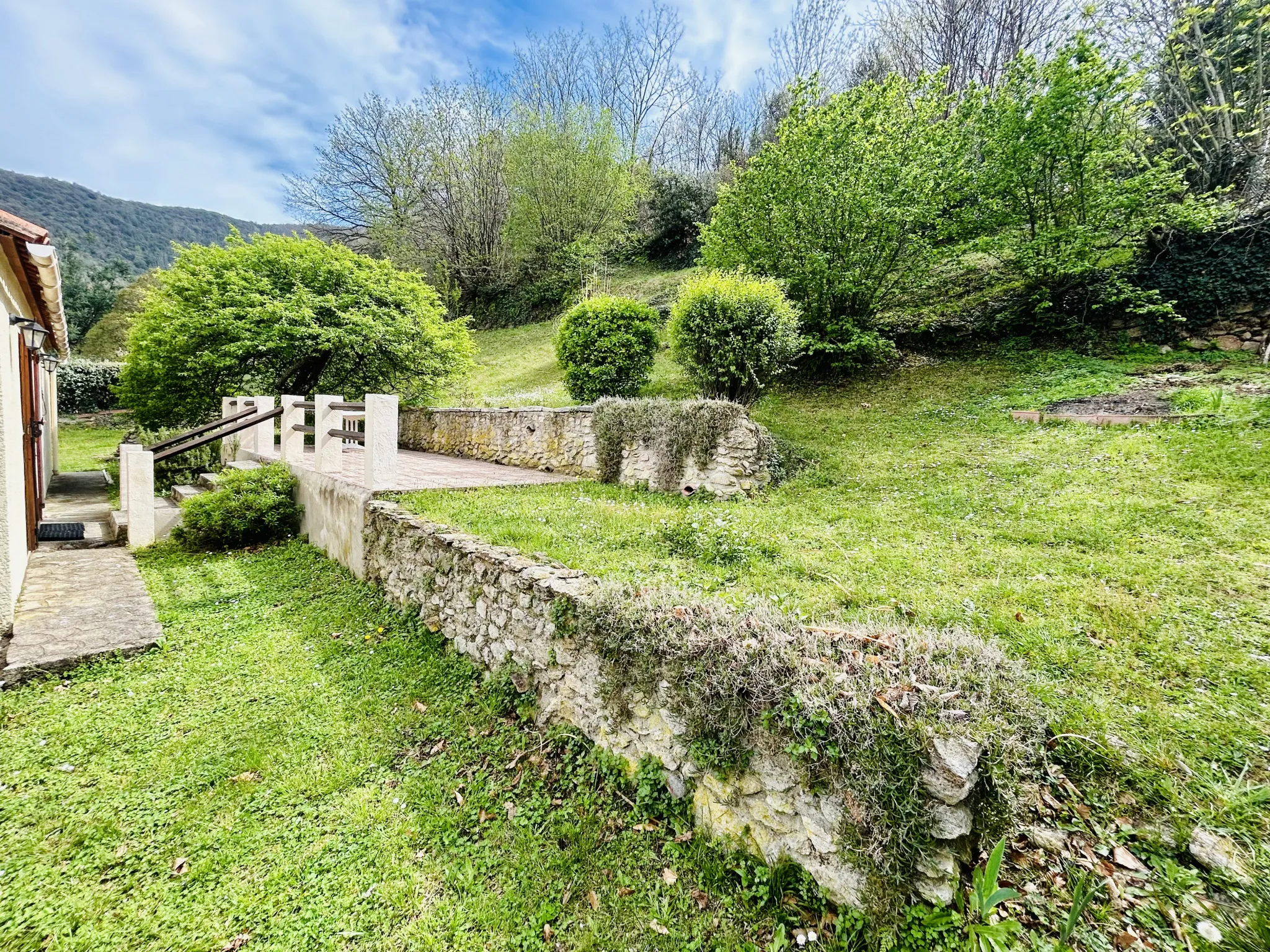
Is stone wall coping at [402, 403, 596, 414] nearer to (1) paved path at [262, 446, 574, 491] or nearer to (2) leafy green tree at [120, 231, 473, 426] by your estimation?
(2) leafy green tree at [120, 231, 473, 426]

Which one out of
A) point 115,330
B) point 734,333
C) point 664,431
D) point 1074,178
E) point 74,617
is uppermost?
point 1074,178

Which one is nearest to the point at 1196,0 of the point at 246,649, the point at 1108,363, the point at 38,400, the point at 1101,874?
the point at 1108,363

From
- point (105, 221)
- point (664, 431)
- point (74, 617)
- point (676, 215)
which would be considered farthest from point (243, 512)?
point (105, 221)

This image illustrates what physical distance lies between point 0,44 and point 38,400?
4996 millimetres

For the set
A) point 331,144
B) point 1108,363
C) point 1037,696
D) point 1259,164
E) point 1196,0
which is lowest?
point 1037,696

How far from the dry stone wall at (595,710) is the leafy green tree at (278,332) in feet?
24.5

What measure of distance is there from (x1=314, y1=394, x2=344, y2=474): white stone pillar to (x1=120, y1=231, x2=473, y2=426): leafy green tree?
5132 millimetres

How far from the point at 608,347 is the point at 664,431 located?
12.3 ft

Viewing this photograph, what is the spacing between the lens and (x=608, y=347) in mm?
9266

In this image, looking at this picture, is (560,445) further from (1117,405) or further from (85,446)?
(85,446)

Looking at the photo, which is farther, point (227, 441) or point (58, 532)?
point (227, 441)

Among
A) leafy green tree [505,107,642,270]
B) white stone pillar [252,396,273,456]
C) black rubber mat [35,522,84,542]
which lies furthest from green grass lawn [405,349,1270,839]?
leafy green tree [505,107,642,270]

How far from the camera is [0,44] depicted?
7156 mm

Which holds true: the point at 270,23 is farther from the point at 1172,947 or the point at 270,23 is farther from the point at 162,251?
the point at 162,251
